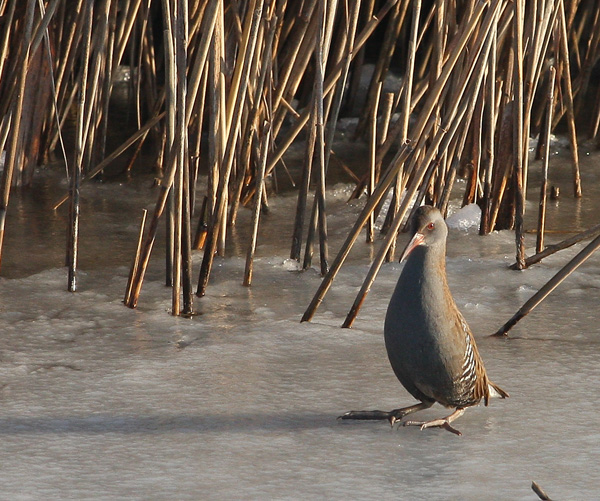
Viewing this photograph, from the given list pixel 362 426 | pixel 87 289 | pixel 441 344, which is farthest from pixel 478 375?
pixel 87 289

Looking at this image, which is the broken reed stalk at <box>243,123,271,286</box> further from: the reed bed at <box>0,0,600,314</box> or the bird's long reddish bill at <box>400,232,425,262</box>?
the bird's long reddish bill at <box>400,232,425,262</box>

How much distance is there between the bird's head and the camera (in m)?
2.31

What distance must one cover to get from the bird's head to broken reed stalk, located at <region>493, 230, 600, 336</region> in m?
0.66

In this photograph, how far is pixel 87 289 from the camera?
3.47 metres

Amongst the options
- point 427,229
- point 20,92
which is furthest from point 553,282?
point 20,92

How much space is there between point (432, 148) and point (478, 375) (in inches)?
37.8

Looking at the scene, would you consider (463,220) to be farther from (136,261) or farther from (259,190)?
(136,261)

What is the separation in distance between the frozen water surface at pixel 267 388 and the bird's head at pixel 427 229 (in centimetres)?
48

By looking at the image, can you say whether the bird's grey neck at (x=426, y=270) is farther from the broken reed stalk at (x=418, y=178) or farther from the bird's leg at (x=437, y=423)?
the broken reed stalk at (x=418, y=178)

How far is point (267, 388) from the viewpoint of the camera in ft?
8.63

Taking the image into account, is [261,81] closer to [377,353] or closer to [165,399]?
[377,353]

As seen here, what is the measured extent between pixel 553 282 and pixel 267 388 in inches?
37.5

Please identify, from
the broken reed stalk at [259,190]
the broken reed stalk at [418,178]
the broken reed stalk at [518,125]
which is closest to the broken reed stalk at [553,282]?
the broken reed stalk at [418,178]

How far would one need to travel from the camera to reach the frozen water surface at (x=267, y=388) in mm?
2105
